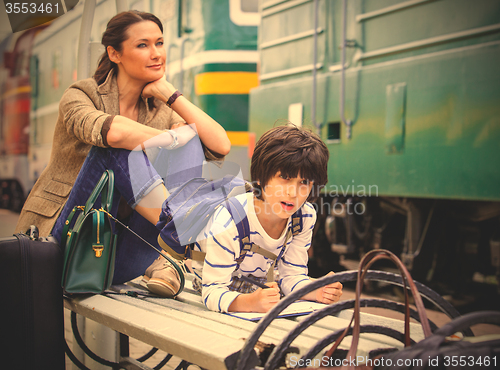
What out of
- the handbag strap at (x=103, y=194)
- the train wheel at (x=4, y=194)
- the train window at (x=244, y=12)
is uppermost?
the train window at (x=244, y=12)

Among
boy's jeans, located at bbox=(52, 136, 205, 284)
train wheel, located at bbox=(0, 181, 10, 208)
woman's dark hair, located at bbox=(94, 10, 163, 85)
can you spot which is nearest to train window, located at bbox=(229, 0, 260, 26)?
woman's dark hair, located at bbox=(94, 10, 163, 85)

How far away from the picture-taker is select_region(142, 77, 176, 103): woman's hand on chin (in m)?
1.91

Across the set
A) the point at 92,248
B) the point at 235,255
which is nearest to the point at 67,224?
the point at 92,248

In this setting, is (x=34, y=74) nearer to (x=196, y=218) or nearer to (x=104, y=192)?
(x=104, y=192)

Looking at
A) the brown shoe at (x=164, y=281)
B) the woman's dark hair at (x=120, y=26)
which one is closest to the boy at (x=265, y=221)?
the brown shoe at (x=164, y=281)

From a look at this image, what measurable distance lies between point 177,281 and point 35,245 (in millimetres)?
485

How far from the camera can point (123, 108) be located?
197cm

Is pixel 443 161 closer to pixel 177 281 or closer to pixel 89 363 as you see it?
pixel 177 281

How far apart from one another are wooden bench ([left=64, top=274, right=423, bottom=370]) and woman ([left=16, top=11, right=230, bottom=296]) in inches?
6.8

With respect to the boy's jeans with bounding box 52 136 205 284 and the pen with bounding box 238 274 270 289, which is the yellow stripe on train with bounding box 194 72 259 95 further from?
the pen with bounding box 238 274 270 289

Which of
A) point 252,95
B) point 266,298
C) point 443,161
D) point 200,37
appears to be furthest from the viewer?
point 200,37

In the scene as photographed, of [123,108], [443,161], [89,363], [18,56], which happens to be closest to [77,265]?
[89,363]

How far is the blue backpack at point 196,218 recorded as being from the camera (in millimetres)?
1391

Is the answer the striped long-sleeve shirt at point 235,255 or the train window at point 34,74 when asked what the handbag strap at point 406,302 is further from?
the train window at point 34,74
